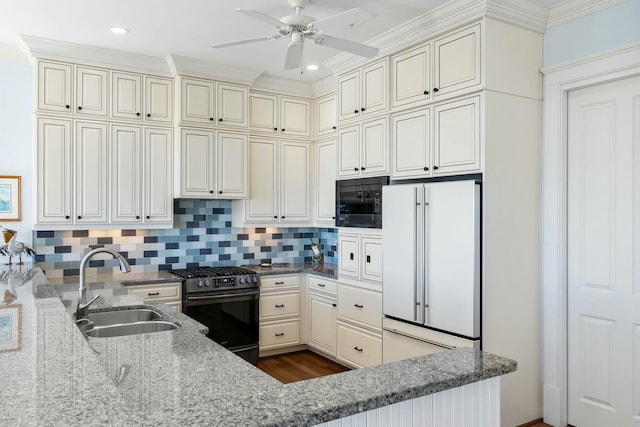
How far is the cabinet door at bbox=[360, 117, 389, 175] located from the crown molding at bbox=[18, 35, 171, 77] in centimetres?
191

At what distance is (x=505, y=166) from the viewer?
3.09 meters

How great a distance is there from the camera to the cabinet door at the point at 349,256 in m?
4.08

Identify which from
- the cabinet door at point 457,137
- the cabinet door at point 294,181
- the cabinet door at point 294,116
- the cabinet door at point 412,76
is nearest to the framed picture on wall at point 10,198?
the cabinet door at point 294,181

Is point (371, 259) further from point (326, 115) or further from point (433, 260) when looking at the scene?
point (326, 115)

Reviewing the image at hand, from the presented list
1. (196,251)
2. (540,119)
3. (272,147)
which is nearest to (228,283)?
(196,251)

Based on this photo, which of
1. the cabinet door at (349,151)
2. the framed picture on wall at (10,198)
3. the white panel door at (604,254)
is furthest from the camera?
the cabinet door at (349,151)

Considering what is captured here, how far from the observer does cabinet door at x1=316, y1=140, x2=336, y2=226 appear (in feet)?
16.0

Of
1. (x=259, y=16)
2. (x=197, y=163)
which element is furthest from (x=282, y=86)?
(x=259, y=16)

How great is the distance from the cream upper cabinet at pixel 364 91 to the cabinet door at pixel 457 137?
2.00ft

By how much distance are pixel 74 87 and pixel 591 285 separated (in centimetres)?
416

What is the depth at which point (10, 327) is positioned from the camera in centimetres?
185

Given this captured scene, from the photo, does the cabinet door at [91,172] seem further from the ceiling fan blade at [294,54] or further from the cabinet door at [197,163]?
the ceiling fan blade at [294,54]

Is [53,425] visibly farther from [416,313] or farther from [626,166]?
[626,166]

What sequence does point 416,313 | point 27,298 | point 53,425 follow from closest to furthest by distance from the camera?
point 53,425
point 27,298
point 416,313
